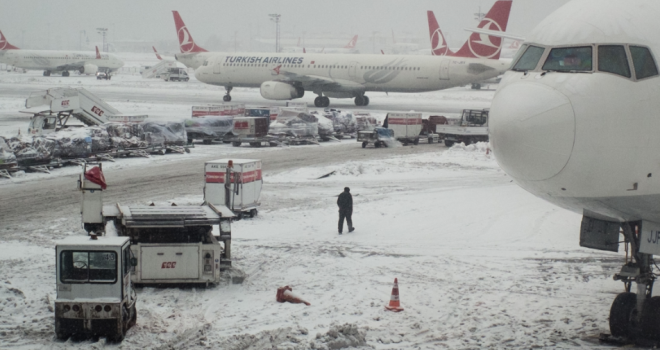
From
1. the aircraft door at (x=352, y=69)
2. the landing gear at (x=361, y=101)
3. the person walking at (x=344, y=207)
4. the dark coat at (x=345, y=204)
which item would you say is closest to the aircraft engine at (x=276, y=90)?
the aircraft door at (x=352, y=69)

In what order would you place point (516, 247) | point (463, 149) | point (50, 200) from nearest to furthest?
1. point (516, 247)
2. point (50, 200)
3. point (463, 149)

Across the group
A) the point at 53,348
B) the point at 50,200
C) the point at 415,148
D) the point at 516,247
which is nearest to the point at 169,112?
the point at 415,148

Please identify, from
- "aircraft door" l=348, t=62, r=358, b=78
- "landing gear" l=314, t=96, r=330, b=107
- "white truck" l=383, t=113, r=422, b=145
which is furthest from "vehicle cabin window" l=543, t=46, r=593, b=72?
"landing gear" l=314, t=96, r=330, b=107

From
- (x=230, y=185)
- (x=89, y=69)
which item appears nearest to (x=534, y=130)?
(x=230, y=185)

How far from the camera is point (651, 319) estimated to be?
10719mm

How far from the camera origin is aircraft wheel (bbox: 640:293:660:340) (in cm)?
1070

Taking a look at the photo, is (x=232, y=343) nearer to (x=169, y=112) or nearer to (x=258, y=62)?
(x=169, y=112)

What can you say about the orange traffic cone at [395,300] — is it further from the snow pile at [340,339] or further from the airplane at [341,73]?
the airplane at [341,73]

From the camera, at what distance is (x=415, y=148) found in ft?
133

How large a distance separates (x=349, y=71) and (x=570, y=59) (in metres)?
52.4

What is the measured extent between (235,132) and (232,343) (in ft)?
95.1

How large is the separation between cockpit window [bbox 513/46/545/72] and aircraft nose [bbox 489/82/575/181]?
0.36 metres

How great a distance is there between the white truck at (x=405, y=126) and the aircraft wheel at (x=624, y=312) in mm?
31077

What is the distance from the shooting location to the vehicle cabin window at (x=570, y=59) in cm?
921
